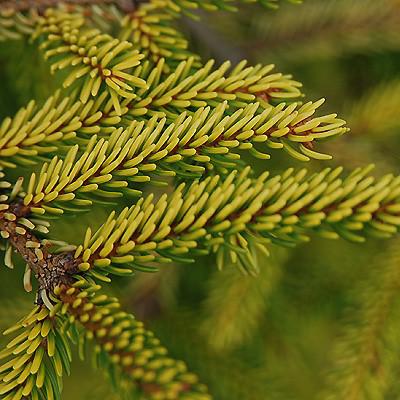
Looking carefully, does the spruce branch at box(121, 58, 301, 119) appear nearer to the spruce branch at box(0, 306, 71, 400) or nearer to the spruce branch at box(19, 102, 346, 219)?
the spruce branch at box(19, 102, 346, 219)

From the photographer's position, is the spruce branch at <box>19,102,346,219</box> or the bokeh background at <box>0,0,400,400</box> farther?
the bokeh background at <box>0,0,400,400</box>

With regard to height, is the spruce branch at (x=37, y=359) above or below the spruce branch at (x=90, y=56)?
below

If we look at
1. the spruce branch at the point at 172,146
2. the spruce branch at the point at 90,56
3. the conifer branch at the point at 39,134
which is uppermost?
the spruce branch at the point at 90,56

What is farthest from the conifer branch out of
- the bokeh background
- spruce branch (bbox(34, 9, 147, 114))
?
the bokeh background

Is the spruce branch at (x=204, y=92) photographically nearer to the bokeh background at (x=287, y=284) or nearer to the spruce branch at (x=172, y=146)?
the spruce branch at (x=172, y=146)

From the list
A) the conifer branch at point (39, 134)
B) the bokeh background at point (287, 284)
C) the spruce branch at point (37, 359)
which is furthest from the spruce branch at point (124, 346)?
the bokeh background at point (287, 284)

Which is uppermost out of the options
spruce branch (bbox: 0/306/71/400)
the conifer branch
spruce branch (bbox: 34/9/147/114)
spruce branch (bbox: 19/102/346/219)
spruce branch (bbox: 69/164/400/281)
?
spruce branch (bbox: 34/9/147/114)

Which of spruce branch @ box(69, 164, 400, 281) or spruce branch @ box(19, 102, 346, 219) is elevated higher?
spruce branch @ box(19, 102, 346, 219)
